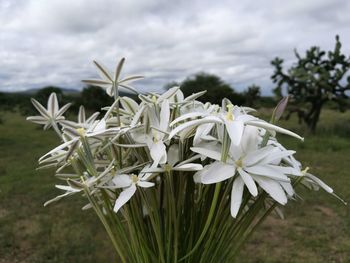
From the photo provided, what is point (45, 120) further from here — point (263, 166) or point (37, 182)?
point (37, 182)

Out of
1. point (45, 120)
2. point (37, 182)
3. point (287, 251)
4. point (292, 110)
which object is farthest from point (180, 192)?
point (292, 110)

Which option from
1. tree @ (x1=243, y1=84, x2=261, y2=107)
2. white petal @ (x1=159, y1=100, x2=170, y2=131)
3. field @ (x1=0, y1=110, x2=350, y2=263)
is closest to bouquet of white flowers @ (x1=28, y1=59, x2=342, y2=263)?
white petal @ (x1=159, y1=100, x2=170, y2=131)

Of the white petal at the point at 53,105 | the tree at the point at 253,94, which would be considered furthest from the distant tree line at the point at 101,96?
the white petal at the point at 53,105

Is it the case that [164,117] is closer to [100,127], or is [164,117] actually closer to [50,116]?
[100,127]

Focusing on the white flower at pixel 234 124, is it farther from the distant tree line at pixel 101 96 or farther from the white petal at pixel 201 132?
the distant tree line at pixel 101 96

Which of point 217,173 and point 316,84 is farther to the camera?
point 316,84

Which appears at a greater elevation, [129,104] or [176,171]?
[129,104]

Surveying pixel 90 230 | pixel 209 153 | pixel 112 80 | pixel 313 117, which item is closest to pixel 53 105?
pixel 112 80

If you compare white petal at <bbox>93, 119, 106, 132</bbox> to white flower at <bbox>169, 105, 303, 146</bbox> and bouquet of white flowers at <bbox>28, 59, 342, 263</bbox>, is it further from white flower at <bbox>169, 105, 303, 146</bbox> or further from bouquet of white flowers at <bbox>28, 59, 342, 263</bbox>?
white flower at <bbox>169, 105, 303, 146</bbox>
